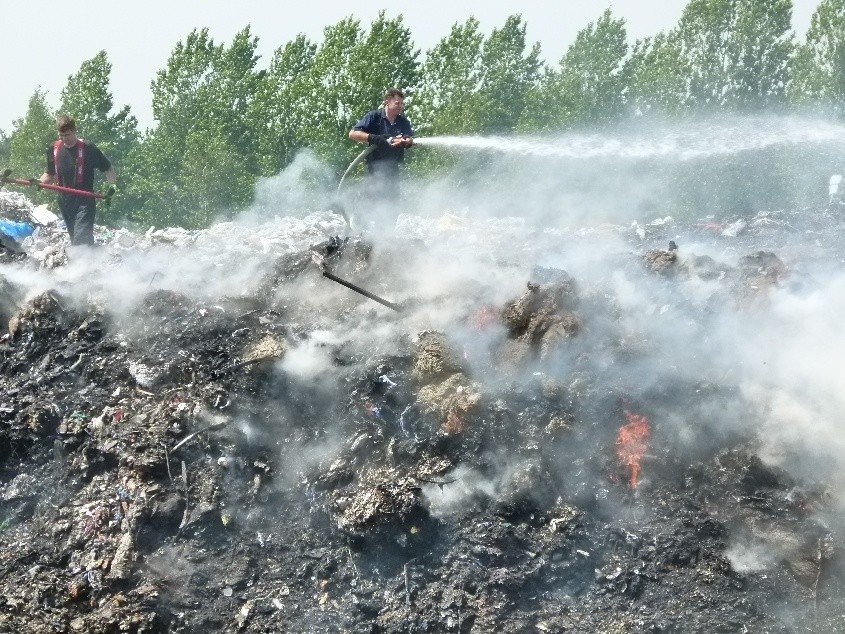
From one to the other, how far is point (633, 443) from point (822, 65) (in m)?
16.2

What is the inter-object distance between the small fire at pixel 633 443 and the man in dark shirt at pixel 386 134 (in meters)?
3.30

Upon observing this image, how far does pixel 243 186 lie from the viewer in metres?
19.0

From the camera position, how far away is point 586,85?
19234mm

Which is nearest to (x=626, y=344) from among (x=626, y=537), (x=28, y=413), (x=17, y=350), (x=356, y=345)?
(x=626, y=537)

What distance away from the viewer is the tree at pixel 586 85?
18.4m

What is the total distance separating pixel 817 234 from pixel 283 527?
6231mm

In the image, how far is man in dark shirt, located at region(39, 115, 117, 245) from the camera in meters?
8.34

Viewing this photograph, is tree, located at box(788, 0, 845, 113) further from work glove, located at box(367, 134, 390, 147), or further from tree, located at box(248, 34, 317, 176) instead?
work glove, located at box(367, 134, 390, 147)

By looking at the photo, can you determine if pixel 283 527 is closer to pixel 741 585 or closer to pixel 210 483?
pixel 210 483

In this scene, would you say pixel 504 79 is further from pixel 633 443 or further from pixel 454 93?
pixel 633 443

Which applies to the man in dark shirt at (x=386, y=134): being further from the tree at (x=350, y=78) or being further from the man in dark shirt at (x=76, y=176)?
the tree at (x=350, y=78)

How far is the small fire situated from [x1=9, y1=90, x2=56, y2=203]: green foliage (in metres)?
17.0

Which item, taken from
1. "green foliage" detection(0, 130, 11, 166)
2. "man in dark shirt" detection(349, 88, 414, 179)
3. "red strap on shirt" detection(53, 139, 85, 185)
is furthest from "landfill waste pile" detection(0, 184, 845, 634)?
"green foliage" detection(0, 130, 11, 166)

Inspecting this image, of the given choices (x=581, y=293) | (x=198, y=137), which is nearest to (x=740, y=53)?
(x=198, y=137)
